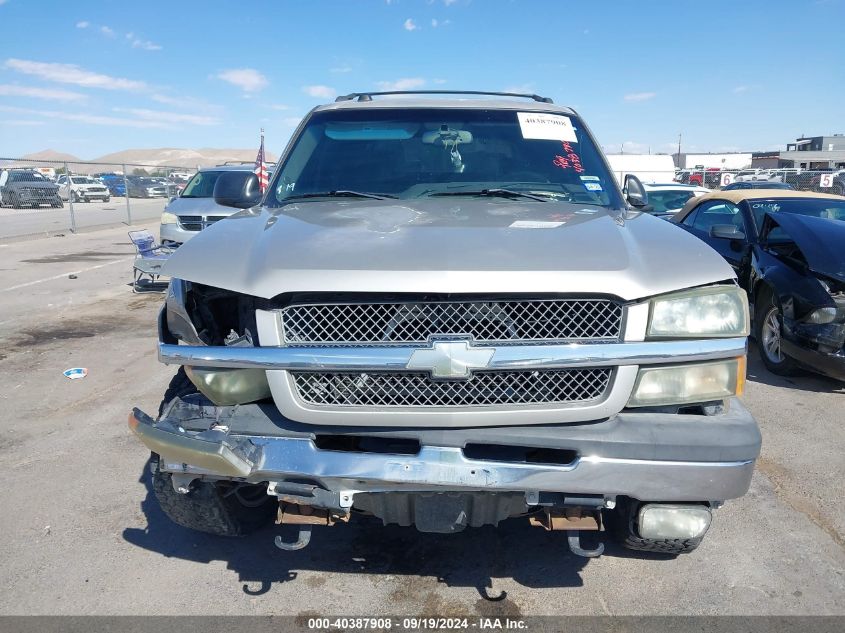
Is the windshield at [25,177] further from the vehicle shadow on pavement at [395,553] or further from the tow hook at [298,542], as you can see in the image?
the tow hook at [298,542]

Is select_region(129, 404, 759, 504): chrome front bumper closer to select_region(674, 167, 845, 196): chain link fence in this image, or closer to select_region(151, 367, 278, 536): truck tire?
select_region(151, 367, 278, 536): truck tire

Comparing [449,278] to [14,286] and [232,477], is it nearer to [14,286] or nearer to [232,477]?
[232,477]

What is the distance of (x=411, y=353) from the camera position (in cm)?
233

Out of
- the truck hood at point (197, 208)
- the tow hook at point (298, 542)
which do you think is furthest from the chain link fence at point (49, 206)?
the tow hook at point (298, 542)

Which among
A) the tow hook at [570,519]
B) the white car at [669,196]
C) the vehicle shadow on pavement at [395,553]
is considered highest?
the white car at [669,196]

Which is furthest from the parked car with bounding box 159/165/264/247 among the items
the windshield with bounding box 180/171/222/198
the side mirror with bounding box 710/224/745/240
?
the side mirror with bounding box 710/224/745/240

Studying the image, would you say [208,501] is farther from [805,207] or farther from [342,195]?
[805,207]

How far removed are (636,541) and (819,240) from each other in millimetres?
4029

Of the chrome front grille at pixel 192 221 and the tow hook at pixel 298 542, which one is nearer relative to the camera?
the tow hook at pixel 298 542

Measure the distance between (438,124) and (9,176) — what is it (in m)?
31.4

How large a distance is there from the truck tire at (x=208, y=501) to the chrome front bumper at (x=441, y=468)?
17.1 inches

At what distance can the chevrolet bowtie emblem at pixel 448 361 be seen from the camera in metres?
2.32

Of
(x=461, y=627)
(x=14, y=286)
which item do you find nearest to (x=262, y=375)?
Answer: (x=461, y=627)

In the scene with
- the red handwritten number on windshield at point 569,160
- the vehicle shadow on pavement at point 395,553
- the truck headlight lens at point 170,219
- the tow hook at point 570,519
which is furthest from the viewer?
the truck headlight lens at point 170,219
